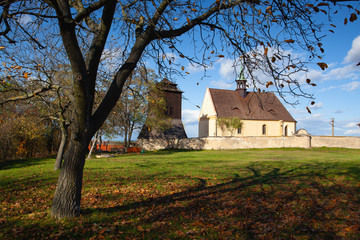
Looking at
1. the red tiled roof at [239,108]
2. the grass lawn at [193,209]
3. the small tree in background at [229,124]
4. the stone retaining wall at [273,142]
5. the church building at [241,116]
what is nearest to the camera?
the grass lawn at [193,209]

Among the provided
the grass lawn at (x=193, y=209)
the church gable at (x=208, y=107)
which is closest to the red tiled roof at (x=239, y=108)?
the church gable at (x=208, y=107)

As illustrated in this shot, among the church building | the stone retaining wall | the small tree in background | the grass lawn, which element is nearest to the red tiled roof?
the church building

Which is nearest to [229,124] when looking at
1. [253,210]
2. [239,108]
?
[239,108]

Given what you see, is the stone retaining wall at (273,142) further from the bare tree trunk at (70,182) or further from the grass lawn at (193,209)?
the bare tree trunk at (70,182)

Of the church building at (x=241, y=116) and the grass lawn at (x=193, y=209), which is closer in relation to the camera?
the grass lawn at (x=193, y=209)

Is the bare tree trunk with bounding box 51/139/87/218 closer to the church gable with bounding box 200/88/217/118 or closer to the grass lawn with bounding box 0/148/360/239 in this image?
the grass lawn with bounding box 0/148/360/239

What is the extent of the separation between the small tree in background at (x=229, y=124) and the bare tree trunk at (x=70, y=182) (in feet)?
141

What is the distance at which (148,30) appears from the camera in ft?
17.8

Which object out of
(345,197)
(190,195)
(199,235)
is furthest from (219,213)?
(345,197)

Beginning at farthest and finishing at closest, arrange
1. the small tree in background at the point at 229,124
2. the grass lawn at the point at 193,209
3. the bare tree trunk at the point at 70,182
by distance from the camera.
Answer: the small tree in background at the point at 229,124, the bare tree trunk at the point at 70,182, the grass lawn at the point at 193,209

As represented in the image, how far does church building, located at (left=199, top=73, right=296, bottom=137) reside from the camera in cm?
4856

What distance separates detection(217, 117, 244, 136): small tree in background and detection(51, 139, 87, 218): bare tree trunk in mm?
43013

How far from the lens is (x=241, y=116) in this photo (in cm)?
4953

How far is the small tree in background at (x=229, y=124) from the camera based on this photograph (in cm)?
4725
